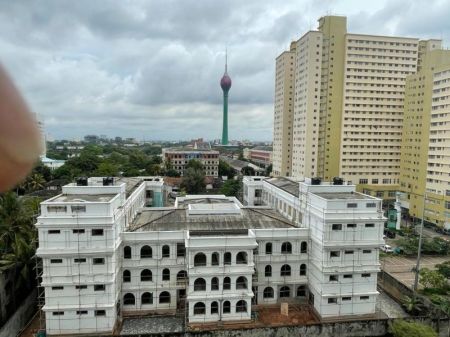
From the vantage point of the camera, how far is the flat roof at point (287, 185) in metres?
32.3

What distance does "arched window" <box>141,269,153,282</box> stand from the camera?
25438mm

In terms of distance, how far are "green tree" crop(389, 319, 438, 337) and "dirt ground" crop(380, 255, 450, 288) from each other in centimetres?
1060

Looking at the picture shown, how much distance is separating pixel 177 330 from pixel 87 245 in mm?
8150

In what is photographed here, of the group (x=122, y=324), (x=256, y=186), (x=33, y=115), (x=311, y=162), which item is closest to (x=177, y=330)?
(x=122, y=324)

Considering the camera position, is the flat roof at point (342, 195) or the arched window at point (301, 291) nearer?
the flat roof at point (342, 195)

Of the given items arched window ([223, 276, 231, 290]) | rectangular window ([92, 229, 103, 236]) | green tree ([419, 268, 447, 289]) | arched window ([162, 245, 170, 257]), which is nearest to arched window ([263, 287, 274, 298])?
arched window ([223, 276, 231, 290])

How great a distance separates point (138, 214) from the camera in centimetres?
3228

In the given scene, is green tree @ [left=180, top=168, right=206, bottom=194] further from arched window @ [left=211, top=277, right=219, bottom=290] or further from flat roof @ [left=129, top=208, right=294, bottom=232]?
arched window @ [left=211, top=277, right=219, bottom=290]

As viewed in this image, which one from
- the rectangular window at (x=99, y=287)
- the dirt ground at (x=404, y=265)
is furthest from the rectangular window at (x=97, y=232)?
the dirt ground at (x=404, y=265)

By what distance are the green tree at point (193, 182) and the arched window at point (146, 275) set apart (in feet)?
132

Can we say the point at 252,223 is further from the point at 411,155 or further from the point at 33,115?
the point at 411,155

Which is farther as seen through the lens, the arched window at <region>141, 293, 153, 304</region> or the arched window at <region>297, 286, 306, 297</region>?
the arched window at <region>297, 286, 306, 297</region>

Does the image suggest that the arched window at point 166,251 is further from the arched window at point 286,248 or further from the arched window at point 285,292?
the arched window at point 285,292

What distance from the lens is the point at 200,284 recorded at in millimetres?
24281
